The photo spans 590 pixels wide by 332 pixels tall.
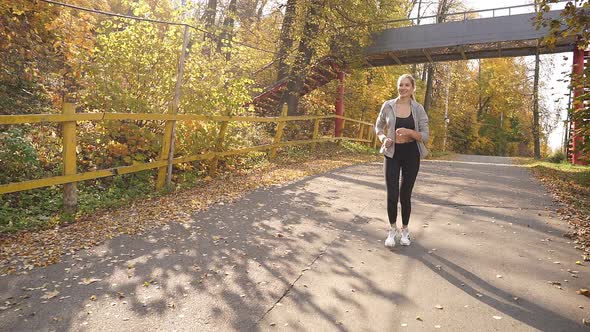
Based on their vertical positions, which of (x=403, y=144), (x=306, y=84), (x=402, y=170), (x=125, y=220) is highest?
(x=306, y=84)

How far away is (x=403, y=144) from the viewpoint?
14.5 feet

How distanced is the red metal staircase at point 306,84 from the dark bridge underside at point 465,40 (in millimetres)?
1801

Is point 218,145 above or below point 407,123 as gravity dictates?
below

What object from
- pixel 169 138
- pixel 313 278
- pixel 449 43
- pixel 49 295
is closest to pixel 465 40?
pixel 449 43

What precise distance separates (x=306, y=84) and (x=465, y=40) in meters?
6.48

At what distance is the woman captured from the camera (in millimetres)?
4383

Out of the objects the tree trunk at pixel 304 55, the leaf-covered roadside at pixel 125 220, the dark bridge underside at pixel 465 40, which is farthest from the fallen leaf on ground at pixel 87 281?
the dark bridge underside at pixel 465 40

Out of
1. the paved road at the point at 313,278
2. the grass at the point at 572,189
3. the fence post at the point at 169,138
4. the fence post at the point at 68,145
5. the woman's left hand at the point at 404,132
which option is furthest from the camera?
the fence post at the point at 169,138

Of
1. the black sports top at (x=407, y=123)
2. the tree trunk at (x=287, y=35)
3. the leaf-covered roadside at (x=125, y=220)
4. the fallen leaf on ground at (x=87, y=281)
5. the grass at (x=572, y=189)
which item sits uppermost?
the tree trunk at (x=287, y=35)

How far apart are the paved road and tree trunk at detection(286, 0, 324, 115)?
10.3m

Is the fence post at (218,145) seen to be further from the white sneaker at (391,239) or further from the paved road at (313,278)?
the white sneaker at (391,239)

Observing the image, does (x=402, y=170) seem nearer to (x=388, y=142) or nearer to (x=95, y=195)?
(x=388, y=142)

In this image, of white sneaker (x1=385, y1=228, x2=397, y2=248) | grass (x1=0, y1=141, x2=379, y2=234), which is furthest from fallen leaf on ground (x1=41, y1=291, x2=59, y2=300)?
white sneaker (x1=385, y1=228, x2=397, y2=248)

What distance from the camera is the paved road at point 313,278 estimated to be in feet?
9.66
